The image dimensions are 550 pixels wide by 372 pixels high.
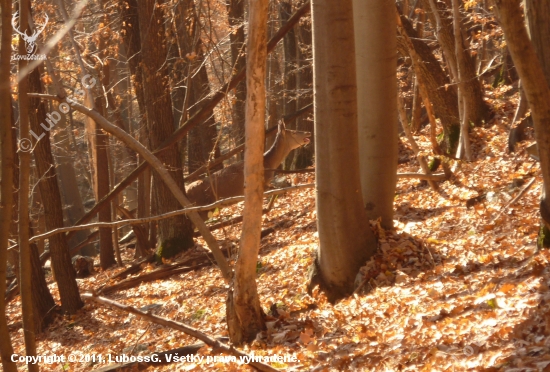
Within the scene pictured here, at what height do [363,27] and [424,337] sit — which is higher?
[363,27]

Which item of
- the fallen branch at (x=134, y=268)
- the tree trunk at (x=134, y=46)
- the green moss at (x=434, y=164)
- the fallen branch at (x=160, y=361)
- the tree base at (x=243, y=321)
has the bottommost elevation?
the fallen branch at (x=134, y=268)

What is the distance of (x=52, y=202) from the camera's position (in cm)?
1075

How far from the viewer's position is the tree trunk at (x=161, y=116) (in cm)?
1167

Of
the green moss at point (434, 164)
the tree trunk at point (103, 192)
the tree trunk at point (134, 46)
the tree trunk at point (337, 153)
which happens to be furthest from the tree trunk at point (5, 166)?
the tree trunk at point (103, 192)

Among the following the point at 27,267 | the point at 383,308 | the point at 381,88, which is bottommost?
the point at 383,308

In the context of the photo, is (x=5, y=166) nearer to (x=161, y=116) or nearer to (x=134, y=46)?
(x=161, y=116)

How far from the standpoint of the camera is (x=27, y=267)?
498 centimetres

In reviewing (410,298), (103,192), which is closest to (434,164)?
(410,298)

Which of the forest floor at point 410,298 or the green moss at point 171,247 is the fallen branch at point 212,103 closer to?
the green moss at point 171,247

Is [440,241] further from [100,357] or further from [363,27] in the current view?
[100,357]

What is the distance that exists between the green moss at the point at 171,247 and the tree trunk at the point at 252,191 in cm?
680

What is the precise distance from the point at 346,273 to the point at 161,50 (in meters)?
6.81

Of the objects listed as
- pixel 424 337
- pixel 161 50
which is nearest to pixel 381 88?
pixel 424 337

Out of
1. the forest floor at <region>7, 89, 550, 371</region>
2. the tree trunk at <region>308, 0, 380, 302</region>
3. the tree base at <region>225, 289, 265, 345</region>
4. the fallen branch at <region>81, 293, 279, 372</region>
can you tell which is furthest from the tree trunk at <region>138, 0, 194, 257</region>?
the fallen branch at <region>81, 293, 279, 372</region>
